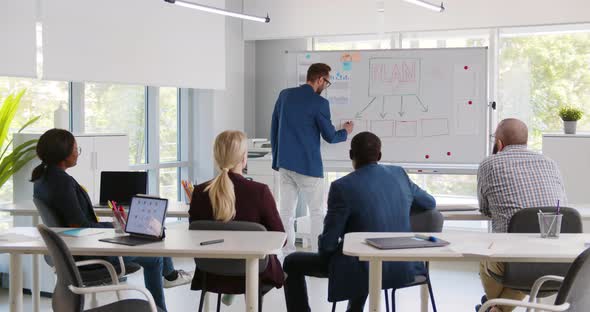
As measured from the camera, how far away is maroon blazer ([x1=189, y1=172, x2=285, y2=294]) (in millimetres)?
3818

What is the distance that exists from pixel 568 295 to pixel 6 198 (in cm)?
472

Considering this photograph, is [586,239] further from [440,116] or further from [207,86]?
[207,86]

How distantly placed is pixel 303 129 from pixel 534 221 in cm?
290

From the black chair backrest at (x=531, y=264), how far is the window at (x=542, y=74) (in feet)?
11.9

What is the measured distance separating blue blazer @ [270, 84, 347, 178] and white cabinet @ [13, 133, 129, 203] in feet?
4.55

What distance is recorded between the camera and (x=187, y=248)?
3.31 meters

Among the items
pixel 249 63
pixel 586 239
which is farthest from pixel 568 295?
pixel 249 63

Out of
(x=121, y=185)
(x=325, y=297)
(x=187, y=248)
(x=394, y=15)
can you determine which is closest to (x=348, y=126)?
(x=394, y=15)

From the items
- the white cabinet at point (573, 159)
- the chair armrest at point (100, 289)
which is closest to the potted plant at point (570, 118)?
the white cabinet at point (573, 159)

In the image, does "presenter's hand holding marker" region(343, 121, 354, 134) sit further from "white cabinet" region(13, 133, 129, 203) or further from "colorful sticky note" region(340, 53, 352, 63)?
"white cabinet" region(13, 133, 129, 203)

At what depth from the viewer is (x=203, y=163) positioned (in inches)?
336

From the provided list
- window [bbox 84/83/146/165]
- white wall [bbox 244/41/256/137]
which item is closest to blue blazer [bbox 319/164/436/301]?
window [bbox 84/83/146/165]

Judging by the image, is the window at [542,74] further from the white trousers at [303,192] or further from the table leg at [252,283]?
the table leg at [252,283]

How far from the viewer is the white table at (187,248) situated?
3.28 m
